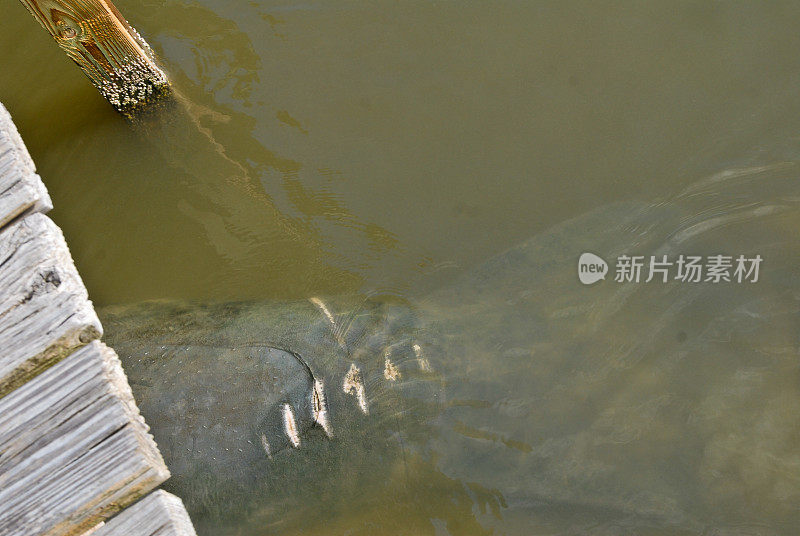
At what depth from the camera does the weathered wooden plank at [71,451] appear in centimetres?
222

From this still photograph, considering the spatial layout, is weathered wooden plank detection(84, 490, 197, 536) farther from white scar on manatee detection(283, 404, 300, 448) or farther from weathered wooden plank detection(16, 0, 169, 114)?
weathered wooden plank detection(16, 0, 169, 114)

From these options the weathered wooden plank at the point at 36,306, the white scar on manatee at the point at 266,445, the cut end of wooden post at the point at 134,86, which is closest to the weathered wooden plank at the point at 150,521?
the white scar on manatee at the point at 266,445

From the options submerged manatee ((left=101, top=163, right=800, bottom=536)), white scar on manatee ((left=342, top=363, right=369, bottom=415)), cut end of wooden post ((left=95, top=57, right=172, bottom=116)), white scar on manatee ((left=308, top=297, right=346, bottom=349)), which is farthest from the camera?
cut end of wooden post ((left=95, top=57, right=172, bottom=116))

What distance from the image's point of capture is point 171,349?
2875 millimetres

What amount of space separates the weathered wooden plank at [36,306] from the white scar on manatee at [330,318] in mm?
1039

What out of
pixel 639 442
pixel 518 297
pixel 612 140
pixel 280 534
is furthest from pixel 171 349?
pixel 612 140

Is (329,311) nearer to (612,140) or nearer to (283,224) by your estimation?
(283,224)

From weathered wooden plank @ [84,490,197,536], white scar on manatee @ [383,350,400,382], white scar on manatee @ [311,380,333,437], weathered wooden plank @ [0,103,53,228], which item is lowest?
weathered wooden plank @ [84,490,197,536]

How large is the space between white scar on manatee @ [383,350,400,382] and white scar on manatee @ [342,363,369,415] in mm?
116

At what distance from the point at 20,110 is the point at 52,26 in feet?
2.78

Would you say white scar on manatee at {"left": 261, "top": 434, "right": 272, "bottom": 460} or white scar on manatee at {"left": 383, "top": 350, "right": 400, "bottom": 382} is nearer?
white scar on manatee at {"left": 261, "top": 434, "right": 272, "bottom": 460}

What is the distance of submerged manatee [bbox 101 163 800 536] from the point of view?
2672mm

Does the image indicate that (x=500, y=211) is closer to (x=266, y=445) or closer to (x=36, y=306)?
(x=266, y=445)

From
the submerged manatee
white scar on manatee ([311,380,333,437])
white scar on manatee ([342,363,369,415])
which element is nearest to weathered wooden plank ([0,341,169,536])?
the submerged manatee
